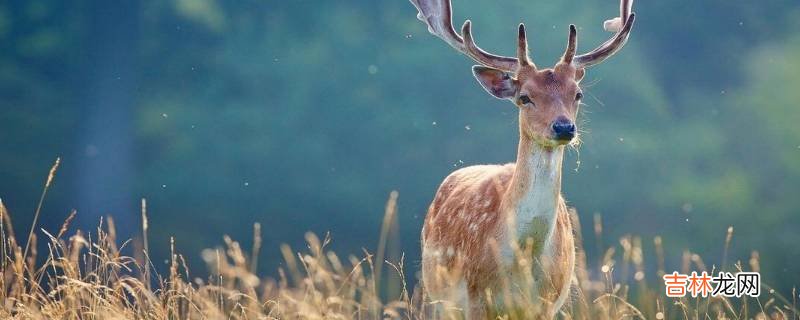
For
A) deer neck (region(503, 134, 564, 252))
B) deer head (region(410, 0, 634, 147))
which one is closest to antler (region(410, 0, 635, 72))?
deer head (region(410, 0, 634, 147))

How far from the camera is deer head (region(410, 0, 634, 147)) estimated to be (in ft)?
16.1

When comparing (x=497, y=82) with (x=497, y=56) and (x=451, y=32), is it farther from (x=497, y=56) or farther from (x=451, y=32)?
(x=451, y=32)

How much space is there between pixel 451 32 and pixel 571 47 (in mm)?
890

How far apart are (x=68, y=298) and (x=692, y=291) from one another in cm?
322

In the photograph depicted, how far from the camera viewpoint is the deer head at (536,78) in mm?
4922

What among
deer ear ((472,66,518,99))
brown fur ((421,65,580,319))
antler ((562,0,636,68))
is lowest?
brown fur ((421,65,580,319))

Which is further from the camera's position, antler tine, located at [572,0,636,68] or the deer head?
antler tine, located at [572,0,636,68]

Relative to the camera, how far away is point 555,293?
5.11m

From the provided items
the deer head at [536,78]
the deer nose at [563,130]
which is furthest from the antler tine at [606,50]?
the deer nose at [563,130]

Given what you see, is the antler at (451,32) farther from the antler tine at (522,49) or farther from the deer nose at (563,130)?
the deer nose at (563,130)

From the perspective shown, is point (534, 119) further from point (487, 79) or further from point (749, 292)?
point (749, 292)

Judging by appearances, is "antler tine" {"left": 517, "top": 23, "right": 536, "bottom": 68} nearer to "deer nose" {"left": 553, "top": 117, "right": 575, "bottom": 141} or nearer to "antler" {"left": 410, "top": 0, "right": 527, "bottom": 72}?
"antler" {"left": 410, "top": 0, "right": 527, "bottom": 72}

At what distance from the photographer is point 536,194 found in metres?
4.91

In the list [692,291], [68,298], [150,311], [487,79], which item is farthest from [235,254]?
[692,291]
